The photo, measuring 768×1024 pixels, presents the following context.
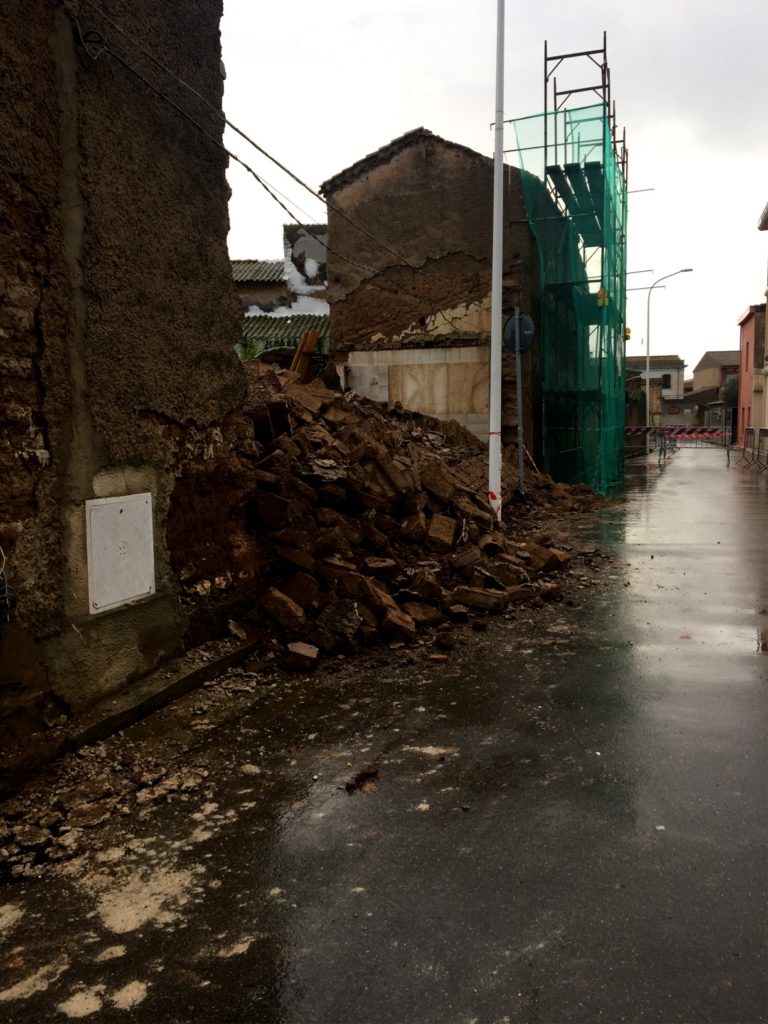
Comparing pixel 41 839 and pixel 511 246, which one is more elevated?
pixel 511 246

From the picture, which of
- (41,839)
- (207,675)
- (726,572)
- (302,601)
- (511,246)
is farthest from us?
(511,246)

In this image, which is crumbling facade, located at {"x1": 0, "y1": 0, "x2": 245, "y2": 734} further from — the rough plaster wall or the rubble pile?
the rough plaster wall

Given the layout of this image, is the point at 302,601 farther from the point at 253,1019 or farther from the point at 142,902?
the point at 253,1019

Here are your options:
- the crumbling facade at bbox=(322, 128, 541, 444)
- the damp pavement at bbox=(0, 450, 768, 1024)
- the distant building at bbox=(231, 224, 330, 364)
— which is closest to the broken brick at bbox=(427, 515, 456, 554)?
the damp pavement at bbox=(0, 450, 768, 1024)

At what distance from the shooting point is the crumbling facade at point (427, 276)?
18156mm

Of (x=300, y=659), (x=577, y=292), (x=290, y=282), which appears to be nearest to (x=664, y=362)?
(x=290, y=282)

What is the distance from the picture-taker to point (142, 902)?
3066 mm

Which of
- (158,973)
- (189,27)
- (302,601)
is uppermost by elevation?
(189,27)

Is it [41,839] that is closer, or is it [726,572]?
[41,839]

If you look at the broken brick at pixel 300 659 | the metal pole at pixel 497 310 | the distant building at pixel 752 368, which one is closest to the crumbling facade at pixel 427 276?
the metal pole at pixel 497 310

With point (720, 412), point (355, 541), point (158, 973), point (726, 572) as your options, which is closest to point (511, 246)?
point (726, 572)

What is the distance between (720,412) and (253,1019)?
256 ft

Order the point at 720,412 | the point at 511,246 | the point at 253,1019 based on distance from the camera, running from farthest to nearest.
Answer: the point at 720,412 < the point at 511,246 < the point at 253,1019

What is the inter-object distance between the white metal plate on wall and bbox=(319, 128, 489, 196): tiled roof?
15.6 metres
